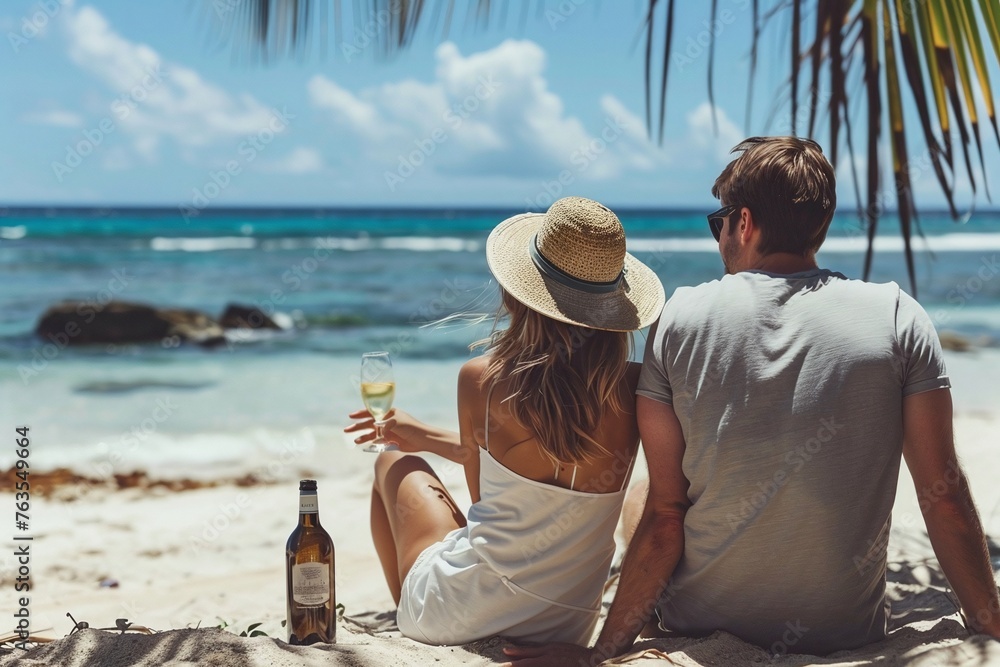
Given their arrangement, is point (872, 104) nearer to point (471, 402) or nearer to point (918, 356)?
point (918, 356)

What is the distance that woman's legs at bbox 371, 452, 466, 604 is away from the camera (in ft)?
8.79

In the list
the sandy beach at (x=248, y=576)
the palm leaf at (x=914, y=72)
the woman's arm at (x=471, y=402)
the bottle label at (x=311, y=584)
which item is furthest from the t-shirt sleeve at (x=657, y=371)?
the palm leaf at (x=914, y=72)

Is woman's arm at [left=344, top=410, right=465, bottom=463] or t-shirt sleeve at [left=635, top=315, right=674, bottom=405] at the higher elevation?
t-shirt sleeve at [left=635, top=315, right=674, bottom=405]

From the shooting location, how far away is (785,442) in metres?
1.98

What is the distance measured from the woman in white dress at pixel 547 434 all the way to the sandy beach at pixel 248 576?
165 mm

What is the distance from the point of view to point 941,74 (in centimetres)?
251

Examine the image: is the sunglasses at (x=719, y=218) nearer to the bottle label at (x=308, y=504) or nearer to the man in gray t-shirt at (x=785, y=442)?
the man in gray t-shirt at (x=785, y=442)

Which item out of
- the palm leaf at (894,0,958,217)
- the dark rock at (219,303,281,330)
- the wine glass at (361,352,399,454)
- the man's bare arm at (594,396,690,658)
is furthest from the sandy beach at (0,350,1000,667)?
the dark rock at (219,303,281,330)

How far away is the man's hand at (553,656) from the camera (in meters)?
2.12

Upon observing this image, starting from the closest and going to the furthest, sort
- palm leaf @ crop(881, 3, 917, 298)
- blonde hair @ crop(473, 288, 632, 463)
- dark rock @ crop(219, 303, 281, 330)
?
blonde hair @ crop(473, 288, 632, 463)
palm leaf @ crop(881, 3, 917, 298)
dark rock @ crop(219, 303, 281, 330)

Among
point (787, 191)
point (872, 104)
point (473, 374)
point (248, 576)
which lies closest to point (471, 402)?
point (473, 374)

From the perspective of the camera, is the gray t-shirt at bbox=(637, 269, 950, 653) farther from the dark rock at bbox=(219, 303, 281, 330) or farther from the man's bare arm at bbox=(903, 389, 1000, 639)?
the dark rock at bbox=(219, 303, 281, 330)

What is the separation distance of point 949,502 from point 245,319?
12.3m

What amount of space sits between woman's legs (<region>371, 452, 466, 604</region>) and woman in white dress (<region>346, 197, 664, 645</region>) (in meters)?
0.18
